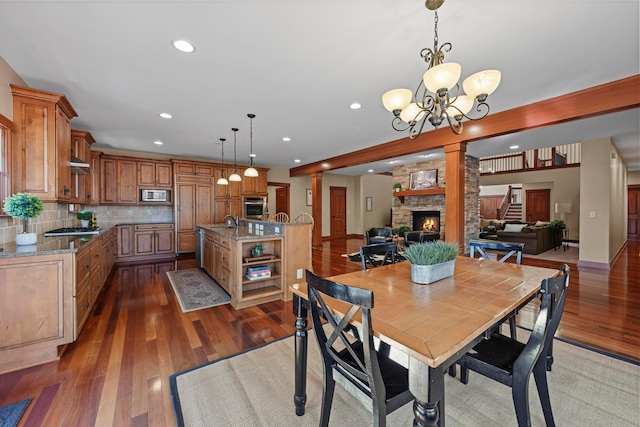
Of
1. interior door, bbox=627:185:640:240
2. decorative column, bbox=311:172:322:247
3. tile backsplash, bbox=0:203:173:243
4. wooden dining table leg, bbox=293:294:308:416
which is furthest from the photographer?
interior door, bbox=627:185:640:240

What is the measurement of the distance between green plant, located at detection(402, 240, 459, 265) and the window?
3633 mm

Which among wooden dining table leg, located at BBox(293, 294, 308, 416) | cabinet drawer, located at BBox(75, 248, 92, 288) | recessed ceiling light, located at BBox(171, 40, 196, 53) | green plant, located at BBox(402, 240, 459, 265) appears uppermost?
recessed ceiling light, located at BBox(171, 40, 196, 53)

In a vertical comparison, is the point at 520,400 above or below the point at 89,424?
above

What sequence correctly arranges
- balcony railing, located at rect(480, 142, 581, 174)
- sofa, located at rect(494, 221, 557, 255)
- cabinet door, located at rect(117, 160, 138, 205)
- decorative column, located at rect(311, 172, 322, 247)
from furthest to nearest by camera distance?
balcony railing, located at rect(480, 142, 581, 174), decorative column, located at rect(311, 172, 322, 247), sofa, located at rect(494, 221, 557, 255), cabinet door, located at rect(117, 160, 138, 205)

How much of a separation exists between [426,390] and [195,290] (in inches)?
145

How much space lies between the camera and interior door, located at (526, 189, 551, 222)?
9664mm

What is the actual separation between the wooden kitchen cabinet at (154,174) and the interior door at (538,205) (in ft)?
40.8

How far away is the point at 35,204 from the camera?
2.33m

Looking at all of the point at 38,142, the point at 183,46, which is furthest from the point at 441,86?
the point at 38,142

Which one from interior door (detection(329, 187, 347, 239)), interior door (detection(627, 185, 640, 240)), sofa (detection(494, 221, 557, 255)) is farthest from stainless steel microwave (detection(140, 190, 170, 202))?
interior door (detection(627, 185, 640, 240))

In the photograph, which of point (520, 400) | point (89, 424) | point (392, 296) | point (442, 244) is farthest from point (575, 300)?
point (89, 424)

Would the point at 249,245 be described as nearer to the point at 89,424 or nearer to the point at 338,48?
the point at 89,424

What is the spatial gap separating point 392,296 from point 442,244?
0.69 m

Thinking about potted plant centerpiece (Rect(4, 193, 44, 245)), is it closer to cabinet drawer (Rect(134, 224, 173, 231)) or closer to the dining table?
the dining table
